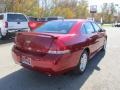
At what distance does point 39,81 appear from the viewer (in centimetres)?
547

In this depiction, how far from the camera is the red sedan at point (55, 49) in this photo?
16.1 ft

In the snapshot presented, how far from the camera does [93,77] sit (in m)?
5.90

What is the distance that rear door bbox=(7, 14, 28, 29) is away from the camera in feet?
44.2

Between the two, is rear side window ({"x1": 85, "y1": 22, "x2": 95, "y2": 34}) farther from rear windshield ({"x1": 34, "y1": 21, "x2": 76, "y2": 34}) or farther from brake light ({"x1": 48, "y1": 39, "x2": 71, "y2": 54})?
brake light ({"x1": 48, "y1": 39, "x2": 71, "y2": 54})

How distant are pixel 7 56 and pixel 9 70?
2017 millimetres

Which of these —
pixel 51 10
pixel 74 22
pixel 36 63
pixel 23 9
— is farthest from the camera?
pixel 51 10

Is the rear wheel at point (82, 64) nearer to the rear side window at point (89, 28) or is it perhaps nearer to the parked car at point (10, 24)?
the rear side window at point (89, 28)

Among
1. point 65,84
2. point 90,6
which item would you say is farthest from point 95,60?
point 90,6

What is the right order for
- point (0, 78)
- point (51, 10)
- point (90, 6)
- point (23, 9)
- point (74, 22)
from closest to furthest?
point (0, 78)
point (74, 22)
point (23, 9)
point (51, 10)
point (90, 6)

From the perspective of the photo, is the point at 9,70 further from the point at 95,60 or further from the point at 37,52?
the point at 95,60

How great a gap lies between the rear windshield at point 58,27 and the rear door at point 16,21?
746 centimetres

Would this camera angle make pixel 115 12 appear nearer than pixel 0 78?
No

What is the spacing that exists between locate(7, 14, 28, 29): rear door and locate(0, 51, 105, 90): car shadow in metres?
7.58

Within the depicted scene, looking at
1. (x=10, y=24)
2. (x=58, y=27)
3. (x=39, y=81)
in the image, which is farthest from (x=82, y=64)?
(x=10, y=24)
